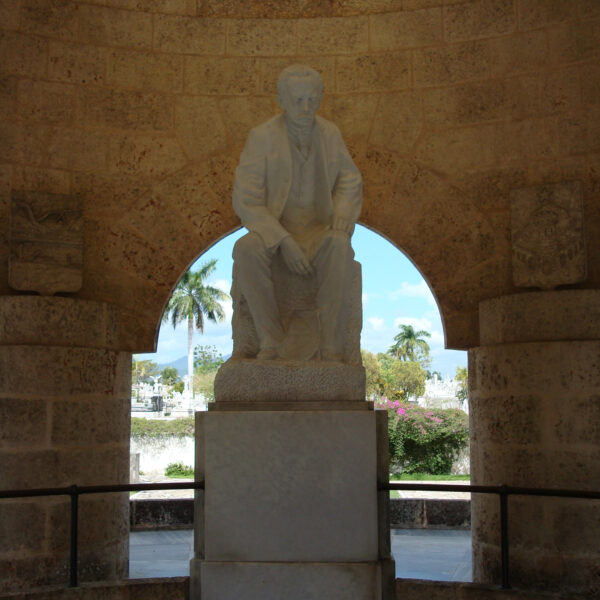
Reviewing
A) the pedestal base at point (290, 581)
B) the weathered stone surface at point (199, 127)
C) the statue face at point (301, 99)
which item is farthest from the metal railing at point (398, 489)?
the weathered stone surface at point (199, 127)

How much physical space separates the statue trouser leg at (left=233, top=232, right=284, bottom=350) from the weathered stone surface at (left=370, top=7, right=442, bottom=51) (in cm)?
327

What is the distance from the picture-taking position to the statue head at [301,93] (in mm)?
3730

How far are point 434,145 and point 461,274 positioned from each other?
1.04 m

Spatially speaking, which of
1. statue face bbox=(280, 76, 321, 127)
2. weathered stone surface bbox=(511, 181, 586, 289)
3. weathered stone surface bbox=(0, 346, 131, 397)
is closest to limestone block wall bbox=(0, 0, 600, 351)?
weathered stone surface bbox=(511, 181, 586, 289)

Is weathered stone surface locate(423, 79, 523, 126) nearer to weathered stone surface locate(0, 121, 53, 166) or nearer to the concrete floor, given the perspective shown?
weathered stone surface locate(0, 121, 53, 166)

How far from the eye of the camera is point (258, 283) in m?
3.63

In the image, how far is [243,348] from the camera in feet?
12.2

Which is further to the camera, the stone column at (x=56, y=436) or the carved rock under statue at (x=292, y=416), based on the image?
the stone column at (x=56, y=436)

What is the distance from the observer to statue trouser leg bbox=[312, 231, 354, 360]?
3623 millimetres

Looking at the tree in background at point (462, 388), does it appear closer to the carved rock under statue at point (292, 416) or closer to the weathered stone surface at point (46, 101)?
the weathered stone surface at point (46, 101)

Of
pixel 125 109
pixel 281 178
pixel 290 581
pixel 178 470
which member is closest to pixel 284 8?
pixel 125 109

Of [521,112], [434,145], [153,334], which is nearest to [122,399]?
[153,334]

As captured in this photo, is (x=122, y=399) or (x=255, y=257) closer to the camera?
(x=255, y=257)

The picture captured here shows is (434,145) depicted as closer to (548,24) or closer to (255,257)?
(548,24)
